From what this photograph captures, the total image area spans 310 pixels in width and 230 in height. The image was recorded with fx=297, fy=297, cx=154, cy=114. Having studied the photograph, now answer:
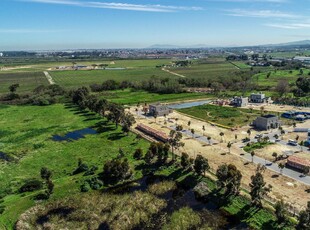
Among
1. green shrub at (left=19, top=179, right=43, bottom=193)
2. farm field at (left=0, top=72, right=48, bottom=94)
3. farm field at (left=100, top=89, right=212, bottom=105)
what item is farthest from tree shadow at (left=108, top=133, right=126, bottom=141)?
farm field at (left=0, top=72, right=48, bottom=94)

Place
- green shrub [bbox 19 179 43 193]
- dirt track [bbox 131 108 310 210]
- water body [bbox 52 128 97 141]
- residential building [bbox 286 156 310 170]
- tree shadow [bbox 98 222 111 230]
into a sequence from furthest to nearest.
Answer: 1. water body [bbox 52 128 97 141]
2. residential building [bbox 286 156 310 170]
3. green shrub [bbox 19 179 43 193]
4. dirt track [bbox 131 108 310 210]
5. tree shadow [bbox 98 222 111 230]

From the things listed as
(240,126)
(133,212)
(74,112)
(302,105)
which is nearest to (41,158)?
(133,212)

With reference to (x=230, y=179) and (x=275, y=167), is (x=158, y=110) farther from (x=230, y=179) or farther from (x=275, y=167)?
(x=230, y=179)

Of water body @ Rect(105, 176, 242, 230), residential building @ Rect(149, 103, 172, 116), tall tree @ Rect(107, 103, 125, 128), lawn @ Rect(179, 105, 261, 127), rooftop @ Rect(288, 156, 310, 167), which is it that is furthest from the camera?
residential building @ Rect(149, 103, 172, 116)

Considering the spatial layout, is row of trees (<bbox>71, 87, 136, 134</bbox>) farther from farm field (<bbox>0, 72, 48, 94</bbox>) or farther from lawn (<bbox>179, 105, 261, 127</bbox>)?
farm field (<bbox>0, 72, 48, 94</bbox>)

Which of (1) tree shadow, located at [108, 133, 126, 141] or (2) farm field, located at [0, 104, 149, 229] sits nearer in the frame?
(2) farm field, located at [0, 104, 149, 229]

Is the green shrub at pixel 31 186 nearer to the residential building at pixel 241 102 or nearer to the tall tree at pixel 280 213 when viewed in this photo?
the tall tree at pixel 280 213

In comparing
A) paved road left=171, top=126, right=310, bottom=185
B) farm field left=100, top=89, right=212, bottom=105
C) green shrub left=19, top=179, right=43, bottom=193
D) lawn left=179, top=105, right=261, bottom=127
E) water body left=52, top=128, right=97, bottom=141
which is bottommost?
farm field left=100, top=89, right=212, bottom=105

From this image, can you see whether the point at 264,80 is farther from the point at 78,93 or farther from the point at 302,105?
the point at 78,93

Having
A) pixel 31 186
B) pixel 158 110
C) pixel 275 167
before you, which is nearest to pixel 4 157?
pixel 31 186
